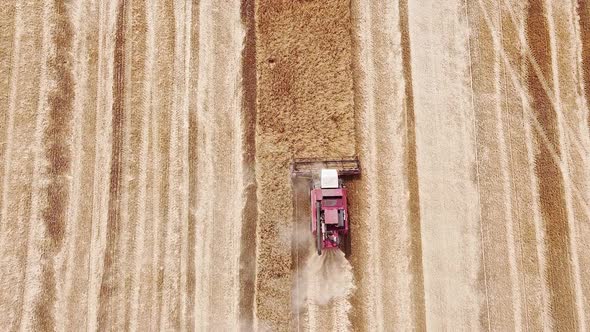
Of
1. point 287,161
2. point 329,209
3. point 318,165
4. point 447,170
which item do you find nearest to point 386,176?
point 447,170

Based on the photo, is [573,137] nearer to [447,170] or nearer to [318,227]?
[447,170]

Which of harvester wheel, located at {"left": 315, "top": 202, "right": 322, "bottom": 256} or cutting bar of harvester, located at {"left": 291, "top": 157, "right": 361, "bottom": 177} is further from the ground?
cutting bar of harvester, located at {"left": 291, "top": 157, "right": 361, "bottom": 177}

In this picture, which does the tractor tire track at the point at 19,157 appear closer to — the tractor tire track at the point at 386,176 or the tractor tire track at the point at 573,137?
the tractor tire track at the point at 386,176

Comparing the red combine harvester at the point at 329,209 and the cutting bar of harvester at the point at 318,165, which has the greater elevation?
the cutting bar of harvester at the point at 318,165

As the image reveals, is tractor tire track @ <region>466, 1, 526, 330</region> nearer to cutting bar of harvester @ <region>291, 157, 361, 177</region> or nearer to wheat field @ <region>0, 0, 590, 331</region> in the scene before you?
wheat field @ <region>0, 0, 590, 331</region>

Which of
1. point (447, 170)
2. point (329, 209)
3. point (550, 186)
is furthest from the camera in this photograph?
point (447, 170)

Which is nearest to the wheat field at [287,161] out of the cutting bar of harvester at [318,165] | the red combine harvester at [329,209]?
the cutting bar of harvester at [318,165]

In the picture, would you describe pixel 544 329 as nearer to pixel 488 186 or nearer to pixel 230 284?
pixel 488 186

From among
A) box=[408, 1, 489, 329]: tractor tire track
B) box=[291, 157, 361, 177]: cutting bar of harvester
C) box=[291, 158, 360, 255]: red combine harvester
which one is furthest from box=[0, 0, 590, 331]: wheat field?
box=[291, 158, 360, 255]: red combine harvester
